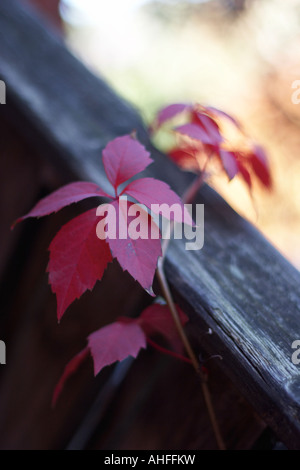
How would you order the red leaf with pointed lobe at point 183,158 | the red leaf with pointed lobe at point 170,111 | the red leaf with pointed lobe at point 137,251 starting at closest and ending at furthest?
1. the red leaf with pointed lobe at point 137,251
2. the red leaf with pointed lobe at point 170,111
3. the red leaf with pointed lobe at point 183,158

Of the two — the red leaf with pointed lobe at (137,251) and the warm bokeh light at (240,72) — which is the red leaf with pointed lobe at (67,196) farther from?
the warm bokeh light at (240,72)

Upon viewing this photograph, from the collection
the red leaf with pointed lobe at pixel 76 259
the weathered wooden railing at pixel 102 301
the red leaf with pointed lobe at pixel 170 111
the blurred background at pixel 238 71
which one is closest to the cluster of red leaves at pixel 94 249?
the red leaf with pointed lobe at pixel 76 259

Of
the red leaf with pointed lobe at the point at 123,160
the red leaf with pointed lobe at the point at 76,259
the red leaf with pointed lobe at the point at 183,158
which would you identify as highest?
the red leaf with pointed lobe at the point at 183,158

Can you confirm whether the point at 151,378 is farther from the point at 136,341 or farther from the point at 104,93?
the point at 104,93

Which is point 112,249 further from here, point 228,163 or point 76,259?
point 228,163

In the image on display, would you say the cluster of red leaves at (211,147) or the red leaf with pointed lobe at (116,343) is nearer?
the red leaf with pointed lobe at (116,343)

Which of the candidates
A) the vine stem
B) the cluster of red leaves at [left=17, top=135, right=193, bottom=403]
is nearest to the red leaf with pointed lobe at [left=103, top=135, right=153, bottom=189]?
the cluster of red leaves at [left=17, top=135, right=193, bottom=403]

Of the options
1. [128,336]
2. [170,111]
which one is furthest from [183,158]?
[128,336]
